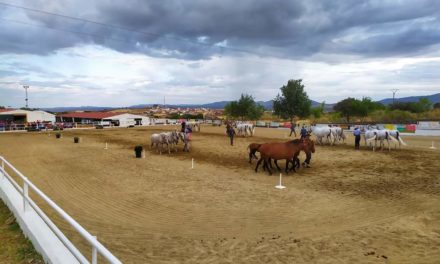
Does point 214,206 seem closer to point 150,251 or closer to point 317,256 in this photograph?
point 150,251

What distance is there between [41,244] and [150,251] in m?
2.42

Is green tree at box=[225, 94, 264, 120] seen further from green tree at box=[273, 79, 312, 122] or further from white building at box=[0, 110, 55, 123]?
white building at box=[0, 110, 55, 123]

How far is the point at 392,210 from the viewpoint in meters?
9.76

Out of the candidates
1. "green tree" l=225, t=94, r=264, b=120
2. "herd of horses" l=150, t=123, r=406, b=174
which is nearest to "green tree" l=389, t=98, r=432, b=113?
"green tree" l=225, t=94, r=264, b=120

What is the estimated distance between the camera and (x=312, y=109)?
68000 millimetres

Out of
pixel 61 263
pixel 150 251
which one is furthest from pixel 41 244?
pixel 150 251

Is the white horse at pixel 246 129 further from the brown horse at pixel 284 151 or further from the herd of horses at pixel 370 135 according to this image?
the brown horse at pixel 284 151

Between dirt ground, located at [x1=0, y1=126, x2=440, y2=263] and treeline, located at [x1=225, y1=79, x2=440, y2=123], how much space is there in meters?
43.5

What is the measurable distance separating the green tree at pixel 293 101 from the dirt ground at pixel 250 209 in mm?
43121

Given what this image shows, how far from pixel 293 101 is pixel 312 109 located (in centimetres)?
881

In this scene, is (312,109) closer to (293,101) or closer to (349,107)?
(293,101)

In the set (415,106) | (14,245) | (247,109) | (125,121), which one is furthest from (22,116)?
(415,106)

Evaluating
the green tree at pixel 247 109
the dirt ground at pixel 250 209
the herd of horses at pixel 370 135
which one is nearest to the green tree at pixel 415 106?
the green tree at pixel 247 109

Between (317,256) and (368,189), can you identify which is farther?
(368,189)
